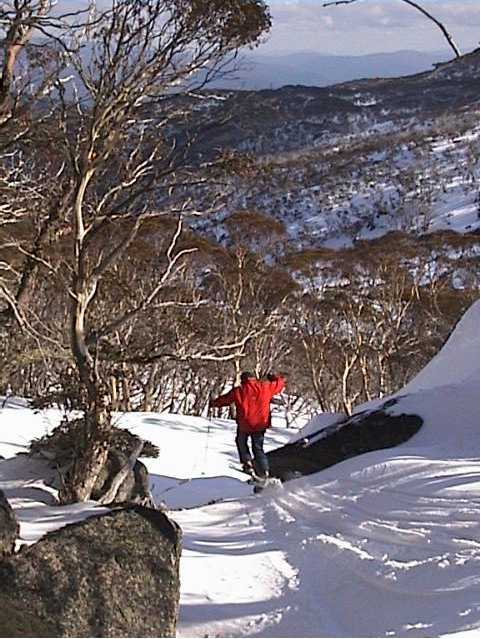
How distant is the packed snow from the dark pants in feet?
1.25

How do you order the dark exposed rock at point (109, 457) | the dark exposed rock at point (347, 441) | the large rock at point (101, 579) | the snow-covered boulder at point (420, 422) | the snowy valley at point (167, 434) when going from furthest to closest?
the dark exposed rock at point (347, 441) < the snow-covered boulder at point (420, 422) < the dark exposed rock at point (109, 457) < the snowy valley at point (167, 434) < the large rock at point (101, 579)

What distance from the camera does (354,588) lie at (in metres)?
6.00

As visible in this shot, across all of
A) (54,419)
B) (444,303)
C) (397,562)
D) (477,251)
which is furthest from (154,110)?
(477,251)

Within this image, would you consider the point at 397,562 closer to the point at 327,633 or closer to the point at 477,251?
the point at 327,633

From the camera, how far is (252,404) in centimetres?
948

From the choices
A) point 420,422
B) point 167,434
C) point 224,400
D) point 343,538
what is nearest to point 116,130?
point 224,400

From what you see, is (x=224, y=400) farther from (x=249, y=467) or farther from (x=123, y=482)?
(x=123, y=482)

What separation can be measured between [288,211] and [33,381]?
34.2 meters

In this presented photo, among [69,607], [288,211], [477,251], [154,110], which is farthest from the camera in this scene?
[288,211]

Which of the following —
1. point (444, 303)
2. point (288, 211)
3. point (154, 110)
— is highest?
point (288, 211)

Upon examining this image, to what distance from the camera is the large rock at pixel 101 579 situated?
464cm

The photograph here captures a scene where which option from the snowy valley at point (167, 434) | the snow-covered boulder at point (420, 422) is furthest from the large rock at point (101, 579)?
the snow-covered boulder at point (420, 422)

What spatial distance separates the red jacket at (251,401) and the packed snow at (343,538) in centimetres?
78

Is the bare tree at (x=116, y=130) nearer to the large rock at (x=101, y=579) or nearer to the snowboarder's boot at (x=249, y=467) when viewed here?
the snowboarder's boot at (x=249, y=467)
